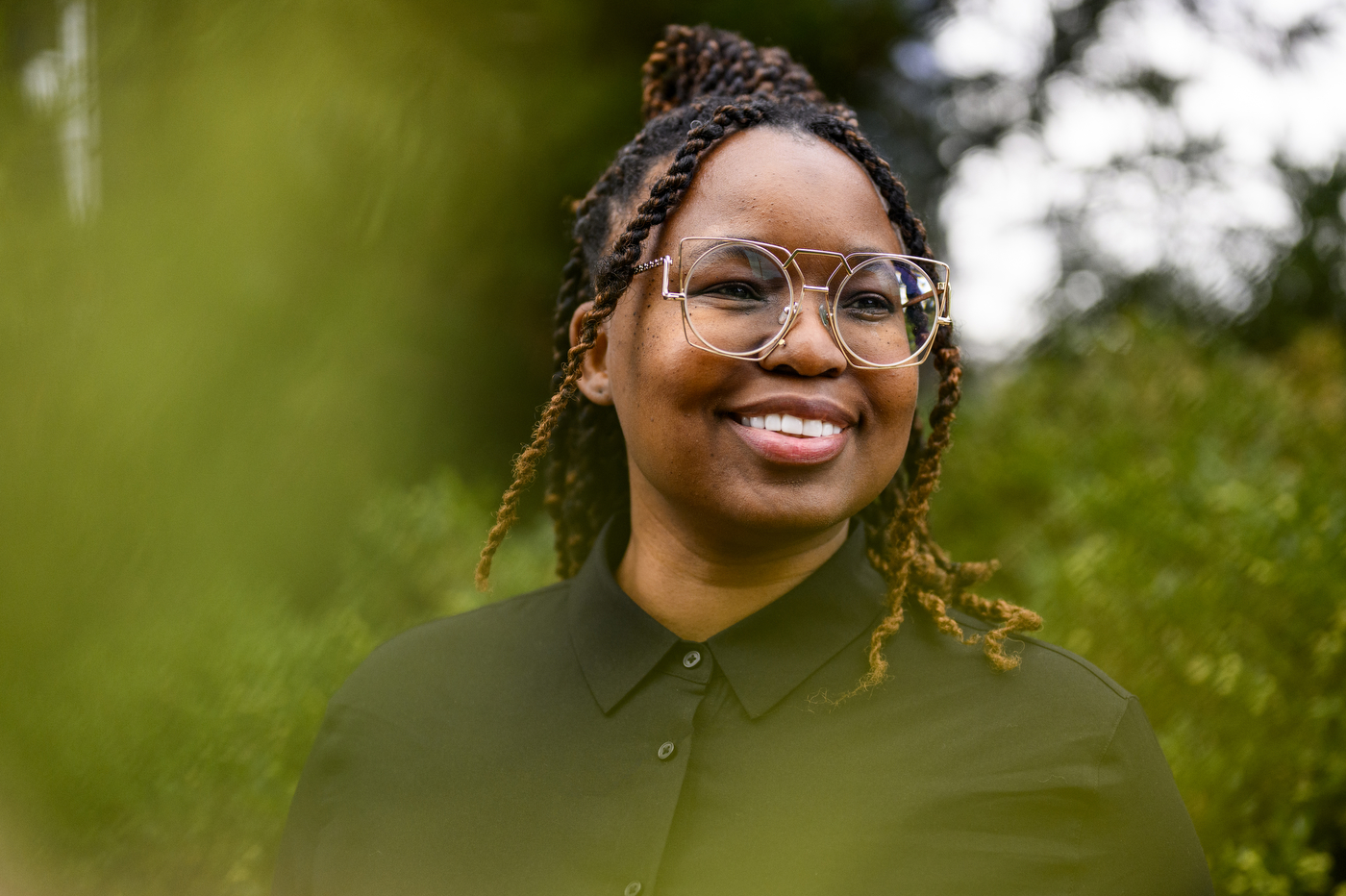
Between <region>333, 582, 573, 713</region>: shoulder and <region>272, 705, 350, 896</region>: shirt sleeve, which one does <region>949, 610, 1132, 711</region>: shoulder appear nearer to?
<region>333, 582, 573, 713</region>: shoulder

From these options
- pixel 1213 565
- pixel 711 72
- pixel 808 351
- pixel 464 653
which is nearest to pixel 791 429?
pixel 808 351

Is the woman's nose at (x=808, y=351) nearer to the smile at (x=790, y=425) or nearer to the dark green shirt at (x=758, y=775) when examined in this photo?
the smile at (x=790, y=425)

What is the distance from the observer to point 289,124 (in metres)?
0.86

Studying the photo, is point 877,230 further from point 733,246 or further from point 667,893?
point 667,893

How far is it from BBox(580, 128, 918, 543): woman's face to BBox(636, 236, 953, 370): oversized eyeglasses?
16 mm

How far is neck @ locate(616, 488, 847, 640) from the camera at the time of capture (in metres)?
1.66

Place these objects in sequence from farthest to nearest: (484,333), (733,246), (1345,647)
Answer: (484,333) < (1345,647) < (733,246)

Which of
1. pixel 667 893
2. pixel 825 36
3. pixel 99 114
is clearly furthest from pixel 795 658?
pixel 825 36

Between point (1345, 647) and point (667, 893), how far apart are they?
236 cm

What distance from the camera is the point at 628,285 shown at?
1634mm

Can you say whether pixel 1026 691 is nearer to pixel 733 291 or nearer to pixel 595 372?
pixel 733 291

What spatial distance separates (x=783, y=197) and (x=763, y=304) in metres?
0.17

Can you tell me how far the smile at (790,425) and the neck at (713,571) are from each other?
0.20 m

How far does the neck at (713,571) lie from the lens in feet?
5.44
